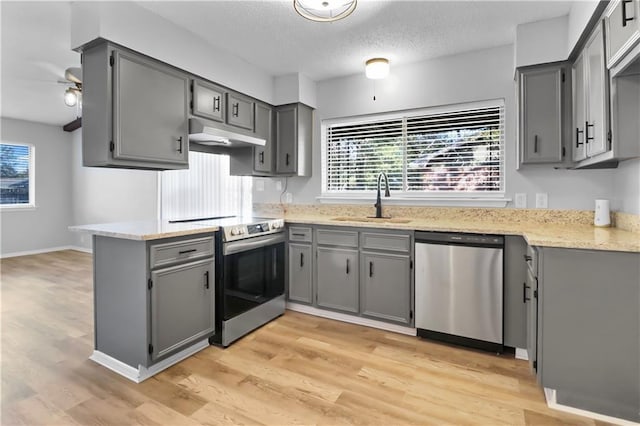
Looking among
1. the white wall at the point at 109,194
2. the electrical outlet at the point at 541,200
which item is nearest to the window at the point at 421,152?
the electrical outlet at the point at 541,200

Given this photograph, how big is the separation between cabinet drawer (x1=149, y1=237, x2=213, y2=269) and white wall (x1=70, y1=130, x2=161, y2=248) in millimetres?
3208

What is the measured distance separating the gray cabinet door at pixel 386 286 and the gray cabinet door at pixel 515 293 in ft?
2.36

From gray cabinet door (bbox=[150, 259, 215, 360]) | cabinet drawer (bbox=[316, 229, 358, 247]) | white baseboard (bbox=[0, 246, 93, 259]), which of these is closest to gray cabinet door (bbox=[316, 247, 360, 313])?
cabinet drawer (bbox=[316, 229, 358, 247])

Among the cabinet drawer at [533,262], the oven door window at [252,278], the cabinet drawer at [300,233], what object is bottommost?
the oven door window at [252,278]

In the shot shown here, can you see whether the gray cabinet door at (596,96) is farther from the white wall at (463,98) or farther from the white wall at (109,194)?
the white wall at (109,194)

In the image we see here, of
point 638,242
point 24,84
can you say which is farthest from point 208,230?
point 24,84

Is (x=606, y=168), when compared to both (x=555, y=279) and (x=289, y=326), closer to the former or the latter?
(x=555, y=279)

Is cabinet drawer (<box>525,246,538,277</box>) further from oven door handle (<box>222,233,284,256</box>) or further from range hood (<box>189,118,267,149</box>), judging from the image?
range hood (<box>189,118,267,149</box>)

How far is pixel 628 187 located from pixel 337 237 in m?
2.16

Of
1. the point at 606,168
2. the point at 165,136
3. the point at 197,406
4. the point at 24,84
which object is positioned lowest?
the point at 197,406

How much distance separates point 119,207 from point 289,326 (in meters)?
4.61

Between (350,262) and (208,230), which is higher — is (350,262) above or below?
below

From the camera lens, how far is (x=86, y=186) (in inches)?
263

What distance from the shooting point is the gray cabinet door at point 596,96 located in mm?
1896
